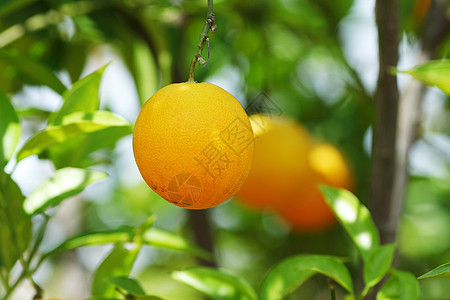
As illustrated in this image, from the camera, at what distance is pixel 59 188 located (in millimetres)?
624

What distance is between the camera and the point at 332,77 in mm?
1506

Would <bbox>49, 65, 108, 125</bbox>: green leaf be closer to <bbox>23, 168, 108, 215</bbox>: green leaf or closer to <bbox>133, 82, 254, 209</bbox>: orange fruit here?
<bbox>23, 168, 108, 215</bbox>: green leaf

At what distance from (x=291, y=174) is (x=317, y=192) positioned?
12 centimetres

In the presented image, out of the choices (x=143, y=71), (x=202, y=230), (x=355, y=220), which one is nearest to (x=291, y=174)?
(x=202, y=230)

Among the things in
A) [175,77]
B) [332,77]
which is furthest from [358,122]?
[175,77]

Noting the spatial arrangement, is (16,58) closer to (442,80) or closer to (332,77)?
(442,80)

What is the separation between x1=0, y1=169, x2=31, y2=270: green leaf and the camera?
65 centimetres

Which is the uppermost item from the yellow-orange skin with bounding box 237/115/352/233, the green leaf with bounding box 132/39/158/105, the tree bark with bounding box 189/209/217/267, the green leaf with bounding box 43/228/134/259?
the green leaf with bounding box 132/39/158/105

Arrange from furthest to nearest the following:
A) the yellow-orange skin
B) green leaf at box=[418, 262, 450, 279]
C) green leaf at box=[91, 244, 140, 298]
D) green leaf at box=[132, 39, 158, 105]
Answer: the yellow-orange skin < green leaf at box=[132, 39, 158, 105] < green leaf at box=[91, 244, 140, 298] < green leaf at box=[418, 262, 450, 279]

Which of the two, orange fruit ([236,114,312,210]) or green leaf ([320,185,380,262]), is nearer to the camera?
green leaf ([320,185,380,262])

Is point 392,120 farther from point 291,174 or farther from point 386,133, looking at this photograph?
point 291,174

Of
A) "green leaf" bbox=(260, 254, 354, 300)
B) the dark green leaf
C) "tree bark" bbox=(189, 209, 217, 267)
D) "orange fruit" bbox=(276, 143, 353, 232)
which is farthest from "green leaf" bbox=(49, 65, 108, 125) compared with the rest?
"orange fruit" bbox=(276, 143, 353, 232)

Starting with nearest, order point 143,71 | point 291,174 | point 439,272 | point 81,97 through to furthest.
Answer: point 439,272
point 81,97
point 143,71
point 291,174

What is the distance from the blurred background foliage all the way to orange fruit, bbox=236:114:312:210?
0.11m
